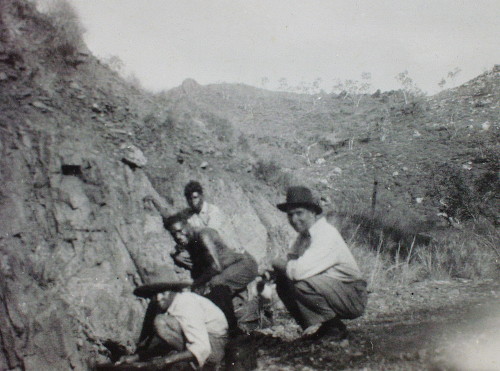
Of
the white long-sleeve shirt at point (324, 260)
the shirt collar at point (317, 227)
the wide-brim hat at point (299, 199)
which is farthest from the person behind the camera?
the wide-brim hat at point (299, 199)

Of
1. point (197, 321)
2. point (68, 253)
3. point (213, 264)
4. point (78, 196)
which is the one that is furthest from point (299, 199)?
point (78, 196)

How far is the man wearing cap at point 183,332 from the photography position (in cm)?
307

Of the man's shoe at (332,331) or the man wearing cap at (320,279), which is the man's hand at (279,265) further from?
the man's shoe at (332,331)

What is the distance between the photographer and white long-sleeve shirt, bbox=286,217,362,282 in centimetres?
352

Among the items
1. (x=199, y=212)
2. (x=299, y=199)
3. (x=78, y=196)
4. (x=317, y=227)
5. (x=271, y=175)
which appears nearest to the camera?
(x=317, y=227)

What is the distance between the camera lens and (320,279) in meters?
3.57

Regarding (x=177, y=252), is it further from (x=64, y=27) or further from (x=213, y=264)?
(x=64, y=27)

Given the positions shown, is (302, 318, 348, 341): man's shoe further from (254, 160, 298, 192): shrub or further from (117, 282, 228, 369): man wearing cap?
(254, 160, 298, 192): shrub

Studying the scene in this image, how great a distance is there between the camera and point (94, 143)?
238 inches

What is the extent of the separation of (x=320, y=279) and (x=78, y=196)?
342 cm

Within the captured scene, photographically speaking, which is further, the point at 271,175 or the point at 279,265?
the point at 271,175

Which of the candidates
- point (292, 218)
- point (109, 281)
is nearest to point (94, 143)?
point (109, 281)

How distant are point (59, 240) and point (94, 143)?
1843 mm

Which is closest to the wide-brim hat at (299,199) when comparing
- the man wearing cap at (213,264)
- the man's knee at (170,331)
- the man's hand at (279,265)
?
the man's hand at (279,265)
